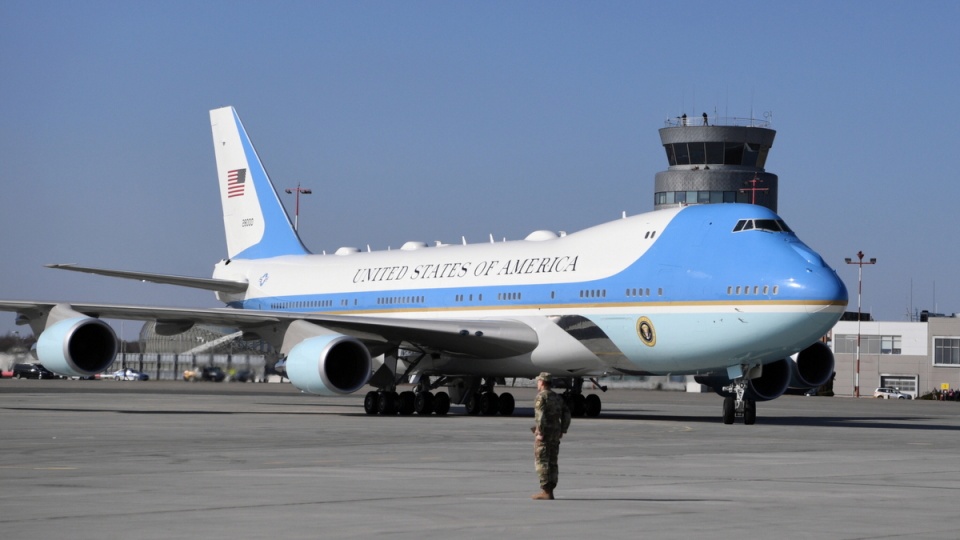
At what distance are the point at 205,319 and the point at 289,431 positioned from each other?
349 inches

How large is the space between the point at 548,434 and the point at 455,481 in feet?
6.63

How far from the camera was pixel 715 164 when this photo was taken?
91.6 m

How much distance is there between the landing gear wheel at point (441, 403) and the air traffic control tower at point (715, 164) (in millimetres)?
57737

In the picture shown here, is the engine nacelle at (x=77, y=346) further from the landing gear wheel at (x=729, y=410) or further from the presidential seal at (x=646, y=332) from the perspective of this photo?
the landing gear wheel at (x=729, y=410)

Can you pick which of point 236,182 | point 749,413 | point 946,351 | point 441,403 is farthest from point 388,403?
point 946,351

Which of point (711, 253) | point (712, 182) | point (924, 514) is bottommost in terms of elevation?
point (924, 514)

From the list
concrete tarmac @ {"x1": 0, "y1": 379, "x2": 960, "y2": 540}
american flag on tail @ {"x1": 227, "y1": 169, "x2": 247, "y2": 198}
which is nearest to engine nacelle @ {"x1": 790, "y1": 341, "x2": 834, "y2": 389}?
concrete tarmac @ {"x1": 0, "y1": 379, "x2": 960, "y2": 540}

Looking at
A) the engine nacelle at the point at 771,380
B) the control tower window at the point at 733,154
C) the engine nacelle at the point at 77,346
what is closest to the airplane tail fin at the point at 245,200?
the engine nacelle at the point at 77,346

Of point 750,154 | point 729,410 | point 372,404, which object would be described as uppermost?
point 750,154

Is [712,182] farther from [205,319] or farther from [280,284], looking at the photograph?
[205,319]

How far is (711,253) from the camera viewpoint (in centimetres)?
2944

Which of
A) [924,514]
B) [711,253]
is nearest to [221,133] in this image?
[711,253]

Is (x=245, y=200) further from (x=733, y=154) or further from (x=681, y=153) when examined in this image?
(x=733, y=154)

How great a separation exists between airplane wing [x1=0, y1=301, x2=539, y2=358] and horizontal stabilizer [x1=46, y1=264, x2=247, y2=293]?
3.50 metres
